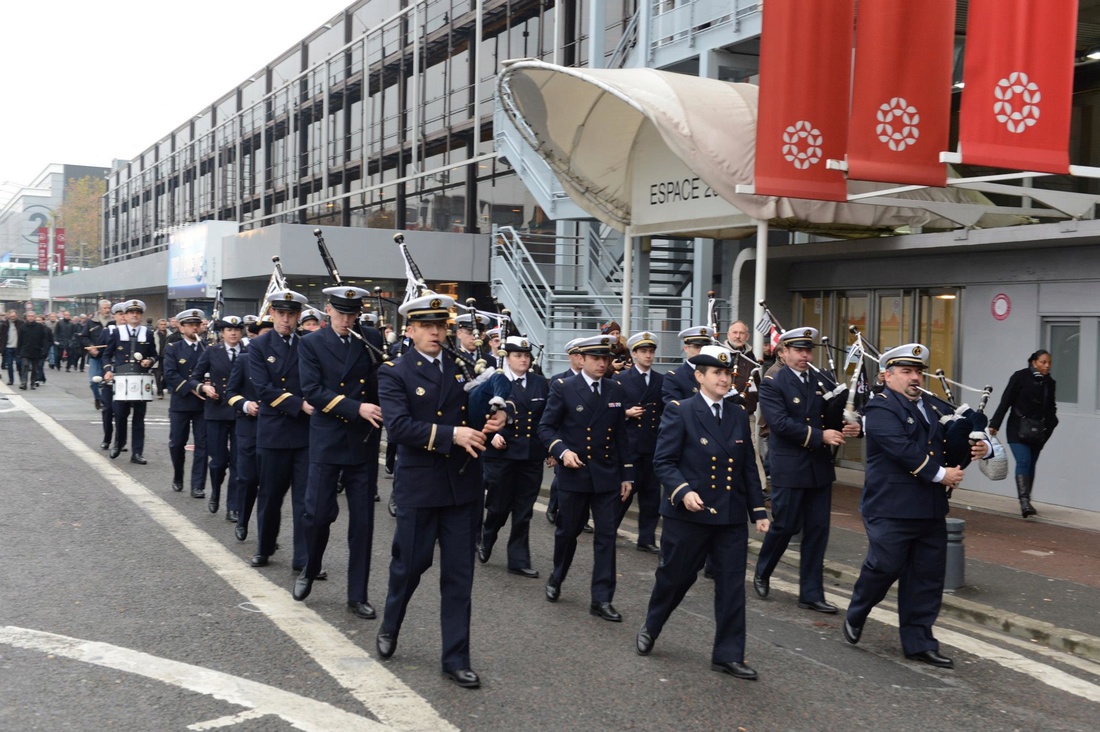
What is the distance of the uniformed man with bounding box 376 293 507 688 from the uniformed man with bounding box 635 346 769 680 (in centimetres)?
114

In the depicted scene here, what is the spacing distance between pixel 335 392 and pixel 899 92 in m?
6.48

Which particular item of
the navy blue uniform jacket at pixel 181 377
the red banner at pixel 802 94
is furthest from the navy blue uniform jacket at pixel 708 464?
the navy blue uniform jacket at pixel 181 377

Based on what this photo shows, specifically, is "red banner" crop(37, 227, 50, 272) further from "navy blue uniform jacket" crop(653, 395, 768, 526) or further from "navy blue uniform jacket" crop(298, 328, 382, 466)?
"navy blue uniform jacket" crop(653, 395, 768, 526)

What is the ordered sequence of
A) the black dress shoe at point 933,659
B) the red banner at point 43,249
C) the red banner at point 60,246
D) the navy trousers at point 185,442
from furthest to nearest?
the red banner at point 43,249
the red banner at point 60,246
the navy trousers at point 185,442
the black dress shoe at point 933,659

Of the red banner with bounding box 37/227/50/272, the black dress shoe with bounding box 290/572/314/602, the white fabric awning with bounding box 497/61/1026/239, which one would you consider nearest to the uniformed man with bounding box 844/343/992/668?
the black dress shoe with bounding box 290/572/314/602

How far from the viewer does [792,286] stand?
16.3 m

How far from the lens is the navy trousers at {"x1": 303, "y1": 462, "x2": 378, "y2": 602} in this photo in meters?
7.21

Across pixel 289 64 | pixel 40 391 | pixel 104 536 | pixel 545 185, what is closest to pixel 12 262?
pixel 289 64

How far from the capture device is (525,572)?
878 cm

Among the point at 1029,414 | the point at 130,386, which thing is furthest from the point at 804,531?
the point at 130,386

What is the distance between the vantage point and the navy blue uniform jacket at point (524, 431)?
902cm

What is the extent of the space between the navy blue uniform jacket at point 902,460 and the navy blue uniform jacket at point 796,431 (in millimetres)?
1050

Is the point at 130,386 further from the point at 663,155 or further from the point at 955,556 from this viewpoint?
the point at 955,556

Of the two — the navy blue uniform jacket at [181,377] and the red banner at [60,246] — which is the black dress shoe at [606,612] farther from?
the red banner at [60,246]
